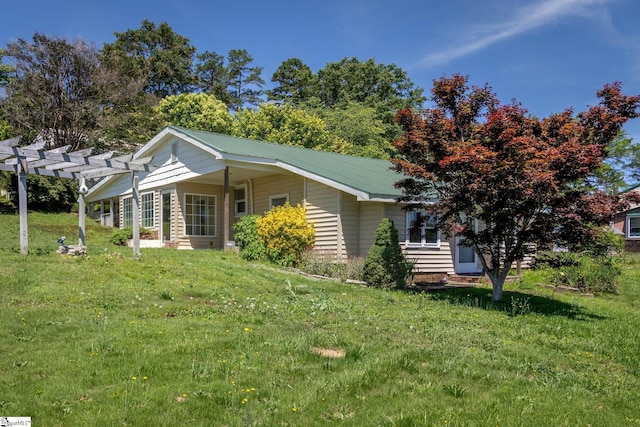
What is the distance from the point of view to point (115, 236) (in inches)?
833

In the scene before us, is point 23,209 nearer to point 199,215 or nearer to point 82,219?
point 82,219

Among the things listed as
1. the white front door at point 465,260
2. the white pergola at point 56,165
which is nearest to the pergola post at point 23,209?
the white pergola at point 56,165

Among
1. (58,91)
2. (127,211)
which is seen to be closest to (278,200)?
(127,211)

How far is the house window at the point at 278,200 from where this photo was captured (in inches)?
735

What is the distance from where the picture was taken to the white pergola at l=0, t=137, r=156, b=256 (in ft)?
39.3

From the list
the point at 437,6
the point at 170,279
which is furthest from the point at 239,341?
the point at 437,6

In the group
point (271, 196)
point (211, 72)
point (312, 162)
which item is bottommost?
point (271, 196)

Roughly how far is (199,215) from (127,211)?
19.9 feet

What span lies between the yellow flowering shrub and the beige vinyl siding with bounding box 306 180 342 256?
0.28m

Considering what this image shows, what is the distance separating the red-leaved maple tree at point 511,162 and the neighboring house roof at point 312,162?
3498 mm

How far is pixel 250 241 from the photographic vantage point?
1739 centimetres

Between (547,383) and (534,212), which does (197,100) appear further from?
(547,383)

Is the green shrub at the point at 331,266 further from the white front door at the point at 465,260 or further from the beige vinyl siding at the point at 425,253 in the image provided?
the white front door at the point at 465,260

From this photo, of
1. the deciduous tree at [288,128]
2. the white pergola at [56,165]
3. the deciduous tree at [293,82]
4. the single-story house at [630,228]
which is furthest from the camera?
the deciduous tree at [293,82]
